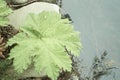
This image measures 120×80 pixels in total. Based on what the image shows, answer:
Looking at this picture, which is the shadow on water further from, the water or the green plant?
the green plant

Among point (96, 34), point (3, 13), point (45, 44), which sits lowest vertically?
point (96, 34)

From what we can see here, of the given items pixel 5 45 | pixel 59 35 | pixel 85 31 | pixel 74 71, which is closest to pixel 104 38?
pixel 85 31

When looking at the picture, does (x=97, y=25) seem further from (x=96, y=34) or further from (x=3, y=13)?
(x=3, y=13)

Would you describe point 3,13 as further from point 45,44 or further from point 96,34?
point 96,34

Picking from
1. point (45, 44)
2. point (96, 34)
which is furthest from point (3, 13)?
point (96, 34)

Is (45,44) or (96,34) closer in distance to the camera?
(45,44)

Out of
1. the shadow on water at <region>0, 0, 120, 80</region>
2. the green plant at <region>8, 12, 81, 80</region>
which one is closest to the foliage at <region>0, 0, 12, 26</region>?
the green plant at <region>8, 12, 81, 80</region>

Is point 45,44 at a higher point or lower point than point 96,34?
higher
